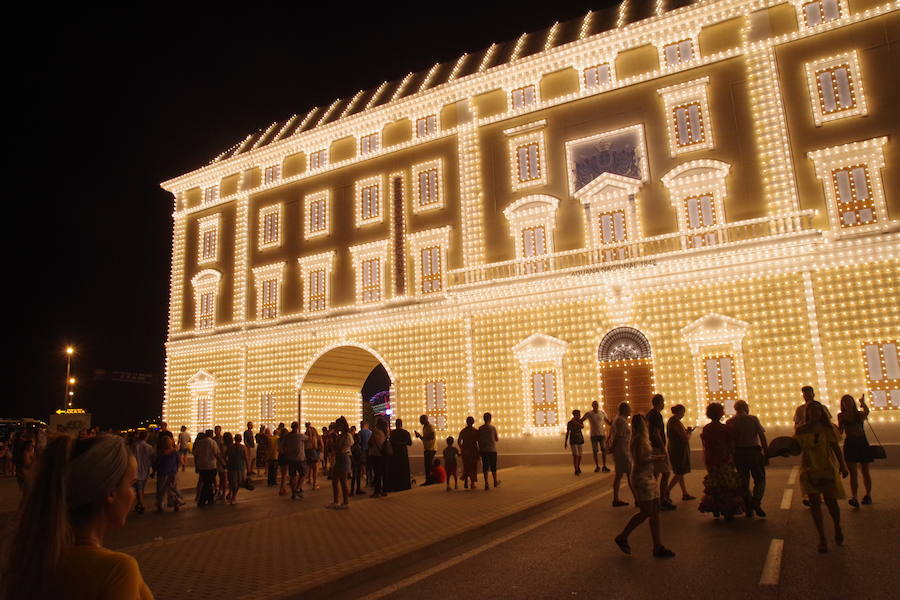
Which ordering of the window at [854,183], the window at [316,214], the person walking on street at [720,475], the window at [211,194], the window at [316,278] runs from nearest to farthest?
the person walking on street at [720,475] < the window at [854,183] < the window at [316,278] < the window at [316,214] < the window at [211,194]

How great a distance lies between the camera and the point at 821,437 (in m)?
7.70

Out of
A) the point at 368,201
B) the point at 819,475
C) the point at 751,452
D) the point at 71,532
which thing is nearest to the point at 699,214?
the point at 751,452

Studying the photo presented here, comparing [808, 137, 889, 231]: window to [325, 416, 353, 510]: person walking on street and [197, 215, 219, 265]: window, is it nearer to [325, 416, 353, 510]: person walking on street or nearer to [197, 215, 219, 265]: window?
[325, 416, 353, 510]: person walking on street

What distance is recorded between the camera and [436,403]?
25344 millimetres

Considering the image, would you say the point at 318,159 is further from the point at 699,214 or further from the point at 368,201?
the point at 699,214

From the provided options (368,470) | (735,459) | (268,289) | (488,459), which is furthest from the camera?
(268,289)

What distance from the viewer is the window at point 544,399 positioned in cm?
2258

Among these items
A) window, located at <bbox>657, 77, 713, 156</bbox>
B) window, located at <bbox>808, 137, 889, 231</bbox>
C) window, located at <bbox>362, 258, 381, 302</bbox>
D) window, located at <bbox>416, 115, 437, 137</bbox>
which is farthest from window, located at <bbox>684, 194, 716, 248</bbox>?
window, located at <bbox>362, 258, 381, 302</bbox>

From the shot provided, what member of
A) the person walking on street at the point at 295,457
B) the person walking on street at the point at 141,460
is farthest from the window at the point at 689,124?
the person walking on street at the point at 141,460

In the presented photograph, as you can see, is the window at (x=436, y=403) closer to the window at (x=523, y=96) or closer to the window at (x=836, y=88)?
the window at (x=523, y=96)

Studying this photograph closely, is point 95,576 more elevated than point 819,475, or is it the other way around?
point 95,576

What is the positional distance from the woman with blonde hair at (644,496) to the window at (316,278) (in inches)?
900

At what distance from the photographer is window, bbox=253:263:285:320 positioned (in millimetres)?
30922

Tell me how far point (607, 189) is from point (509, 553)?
17.3 meters
